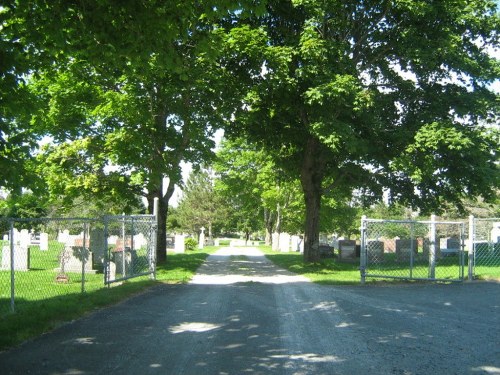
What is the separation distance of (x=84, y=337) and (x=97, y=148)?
1388cm

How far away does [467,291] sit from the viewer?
12.6 metres

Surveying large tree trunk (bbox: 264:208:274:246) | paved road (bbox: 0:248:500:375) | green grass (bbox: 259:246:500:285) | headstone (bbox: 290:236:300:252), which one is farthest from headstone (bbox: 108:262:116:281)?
large tree trunk (bbox: 264:208:274:246)

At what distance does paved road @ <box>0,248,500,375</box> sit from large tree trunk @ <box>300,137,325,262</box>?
33.8 feet

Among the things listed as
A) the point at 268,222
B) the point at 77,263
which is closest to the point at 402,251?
the point at 77,263

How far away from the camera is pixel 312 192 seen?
22.7 meters

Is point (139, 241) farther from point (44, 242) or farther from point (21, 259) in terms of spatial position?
point (44, 242)

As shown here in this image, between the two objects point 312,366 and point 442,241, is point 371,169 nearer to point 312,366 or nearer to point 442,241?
point 442,241

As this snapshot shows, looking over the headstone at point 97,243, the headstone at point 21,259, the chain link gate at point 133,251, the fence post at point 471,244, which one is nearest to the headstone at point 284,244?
the headstone at point 97,243

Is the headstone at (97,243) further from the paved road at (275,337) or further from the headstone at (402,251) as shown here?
the headstone at (402,251)

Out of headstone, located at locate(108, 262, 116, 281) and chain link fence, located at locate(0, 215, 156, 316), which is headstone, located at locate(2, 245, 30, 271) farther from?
headstone, located at locate(108, 262, 116, 281)

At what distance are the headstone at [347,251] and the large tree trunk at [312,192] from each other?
224 inches

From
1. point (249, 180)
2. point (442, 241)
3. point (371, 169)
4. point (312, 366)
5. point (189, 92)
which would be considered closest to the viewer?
point (312, 366)

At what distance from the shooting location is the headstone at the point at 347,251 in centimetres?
2783

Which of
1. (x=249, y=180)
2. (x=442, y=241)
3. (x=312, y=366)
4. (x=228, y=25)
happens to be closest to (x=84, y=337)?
(x=312, y=366)
